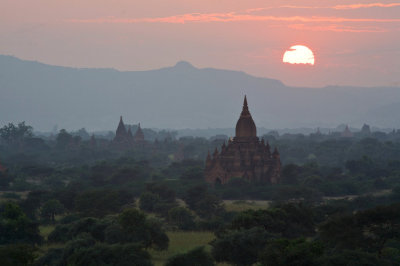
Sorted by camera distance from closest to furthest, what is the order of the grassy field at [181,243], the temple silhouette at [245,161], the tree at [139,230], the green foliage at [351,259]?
the green foliage at [351,259] → the tree at [139,230] → the grassy field at [181,243] → the temple silhouette at [245,161]

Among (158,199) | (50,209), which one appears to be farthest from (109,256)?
(158,199)

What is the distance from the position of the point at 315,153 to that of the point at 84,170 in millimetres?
62261

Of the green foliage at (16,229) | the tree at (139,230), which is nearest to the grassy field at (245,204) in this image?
the tree at (139,230)

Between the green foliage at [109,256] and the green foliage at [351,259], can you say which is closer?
the green foliage at [351,259]

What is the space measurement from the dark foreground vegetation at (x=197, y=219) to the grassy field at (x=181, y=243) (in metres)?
0.09

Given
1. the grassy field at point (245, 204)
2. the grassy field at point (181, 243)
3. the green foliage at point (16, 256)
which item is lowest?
the grassy field at point (181, 243)

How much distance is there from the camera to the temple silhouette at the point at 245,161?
76750 millimetres

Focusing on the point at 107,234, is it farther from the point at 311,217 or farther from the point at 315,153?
the point at 315,153

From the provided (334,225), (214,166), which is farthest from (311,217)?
(214,166)

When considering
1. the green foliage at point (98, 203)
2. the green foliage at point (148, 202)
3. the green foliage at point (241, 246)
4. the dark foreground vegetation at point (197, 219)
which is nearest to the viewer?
the dark foreground vegetation at point (197, 219)

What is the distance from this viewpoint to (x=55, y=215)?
6438 centimetres

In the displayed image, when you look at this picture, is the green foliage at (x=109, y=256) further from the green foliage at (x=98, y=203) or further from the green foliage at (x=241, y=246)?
the green foliage at (x=98, y=203)

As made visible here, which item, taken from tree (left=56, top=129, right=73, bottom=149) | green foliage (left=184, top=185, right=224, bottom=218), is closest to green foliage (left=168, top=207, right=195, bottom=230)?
green foliage (left=184, top=185, right=224, bottom=218)

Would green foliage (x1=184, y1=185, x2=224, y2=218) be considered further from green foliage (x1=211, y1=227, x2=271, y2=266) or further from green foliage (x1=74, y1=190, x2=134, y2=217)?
green foliage (x1=211, y1=227, x2=271, y2=266)
